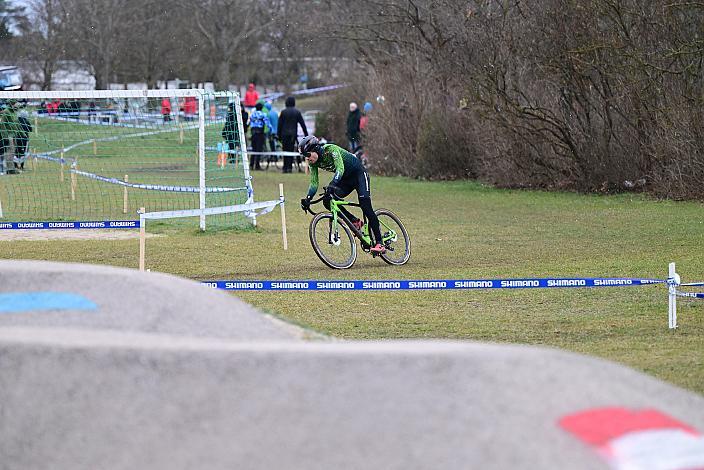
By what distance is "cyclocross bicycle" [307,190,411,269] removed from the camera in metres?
14.1

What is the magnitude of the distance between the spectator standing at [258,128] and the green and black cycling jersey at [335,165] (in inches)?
769

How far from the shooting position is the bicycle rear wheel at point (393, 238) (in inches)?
577

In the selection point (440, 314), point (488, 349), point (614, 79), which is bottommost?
point (440, 314)

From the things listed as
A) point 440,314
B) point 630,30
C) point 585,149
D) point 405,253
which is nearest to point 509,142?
point 585,149

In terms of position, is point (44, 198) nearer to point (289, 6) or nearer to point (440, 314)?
point (440, 314)

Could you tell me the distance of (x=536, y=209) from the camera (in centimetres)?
2244

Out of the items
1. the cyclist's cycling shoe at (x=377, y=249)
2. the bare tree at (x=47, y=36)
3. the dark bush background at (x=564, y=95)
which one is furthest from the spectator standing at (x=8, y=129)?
the bare tree at (x=47, y=36)

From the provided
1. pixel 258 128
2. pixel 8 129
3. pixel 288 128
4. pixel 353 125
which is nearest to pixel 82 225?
pixel 8 129

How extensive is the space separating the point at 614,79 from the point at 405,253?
11.3m

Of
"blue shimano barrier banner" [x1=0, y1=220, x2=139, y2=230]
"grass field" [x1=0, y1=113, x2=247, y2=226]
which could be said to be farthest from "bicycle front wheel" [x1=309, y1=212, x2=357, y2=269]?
"grass field" [x1=0, y1=113, x2=247, y2=226]

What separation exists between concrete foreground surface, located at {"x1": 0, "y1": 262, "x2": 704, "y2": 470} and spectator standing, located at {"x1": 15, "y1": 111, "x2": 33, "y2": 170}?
20225mm

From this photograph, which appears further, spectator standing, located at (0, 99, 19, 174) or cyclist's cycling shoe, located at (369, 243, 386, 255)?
spectator standing, located at (0, 99, 19, 174)

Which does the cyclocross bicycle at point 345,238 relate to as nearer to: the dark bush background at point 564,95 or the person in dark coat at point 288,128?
the dark bush background at point 564,95

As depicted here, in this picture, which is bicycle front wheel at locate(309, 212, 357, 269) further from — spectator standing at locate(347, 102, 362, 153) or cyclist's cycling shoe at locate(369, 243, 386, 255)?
spectator standing at locate(347, 102, 362, 153)
